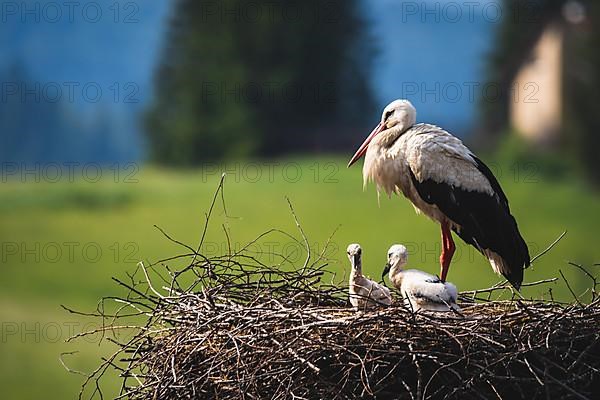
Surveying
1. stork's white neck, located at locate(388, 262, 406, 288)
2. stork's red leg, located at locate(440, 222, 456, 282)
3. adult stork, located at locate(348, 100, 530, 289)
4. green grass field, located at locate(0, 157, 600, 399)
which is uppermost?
adult stork, located at locate(348, 100, 530, 289)

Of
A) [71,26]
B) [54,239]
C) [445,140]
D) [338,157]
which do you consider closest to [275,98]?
[338,157]

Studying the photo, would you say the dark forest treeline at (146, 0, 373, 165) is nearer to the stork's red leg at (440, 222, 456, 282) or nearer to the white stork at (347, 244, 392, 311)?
the stork's red leg at (440, 222, 456, 282)

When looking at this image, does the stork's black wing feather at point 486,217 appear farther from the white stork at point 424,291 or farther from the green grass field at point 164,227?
the green grass field at point 164,227

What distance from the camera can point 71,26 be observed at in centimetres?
7156

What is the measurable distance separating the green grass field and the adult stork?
1262 centimetres

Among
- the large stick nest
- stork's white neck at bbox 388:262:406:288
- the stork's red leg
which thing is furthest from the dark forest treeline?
the large stick nest

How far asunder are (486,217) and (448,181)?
10.3 inches

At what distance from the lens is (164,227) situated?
22.9 metres

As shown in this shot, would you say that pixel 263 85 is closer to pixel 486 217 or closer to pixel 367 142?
pixel 367 142

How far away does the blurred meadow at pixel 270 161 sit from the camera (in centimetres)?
2166

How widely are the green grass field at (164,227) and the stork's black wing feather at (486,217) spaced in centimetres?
1264

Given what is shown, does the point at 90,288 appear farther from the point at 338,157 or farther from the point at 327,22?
the point at 327,22

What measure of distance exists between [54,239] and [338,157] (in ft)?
Answer: 21.8

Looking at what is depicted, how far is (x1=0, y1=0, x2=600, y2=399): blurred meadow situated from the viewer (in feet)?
71.1
